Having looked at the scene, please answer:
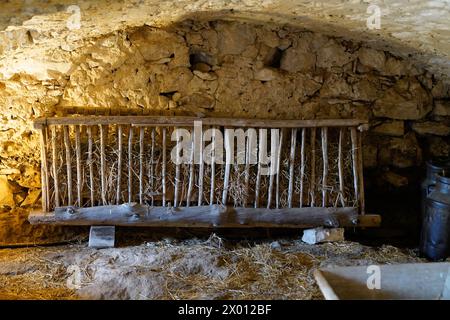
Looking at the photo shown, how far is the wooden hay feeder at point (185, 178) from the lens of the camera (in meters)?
4.36

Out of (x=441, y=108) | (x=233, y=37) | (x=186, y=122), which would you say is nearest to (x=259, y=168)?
(x=186, y=122)

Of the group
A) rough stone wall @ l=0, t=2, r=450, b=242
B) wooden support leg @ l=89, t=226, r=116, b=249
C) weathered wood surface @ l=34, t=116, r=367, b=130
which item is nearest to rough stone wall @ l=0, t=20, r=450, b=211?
rough stone wall @ l=0, t=2, r=450, b=242

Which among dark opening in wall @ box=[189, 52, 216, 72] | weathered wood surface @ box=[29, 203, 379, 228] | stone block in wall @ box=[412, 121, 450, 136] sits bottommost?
weathered wood surface @ box=[29, 203, 379, 228]

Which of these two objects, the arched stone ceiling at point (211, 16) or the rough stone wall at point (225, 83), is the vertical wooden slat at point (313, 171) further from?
the arched stone ceiling at point (211, 16)

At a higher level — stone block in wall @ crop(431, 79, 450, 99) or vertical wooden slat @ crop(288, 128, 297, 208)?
stone block in wall @ crop(431, 79, 450, 99)

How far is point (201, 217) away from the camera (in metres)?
4.46

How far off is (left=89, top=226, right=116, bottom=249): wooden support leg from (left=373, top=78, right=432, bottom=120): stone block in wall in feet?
10.4

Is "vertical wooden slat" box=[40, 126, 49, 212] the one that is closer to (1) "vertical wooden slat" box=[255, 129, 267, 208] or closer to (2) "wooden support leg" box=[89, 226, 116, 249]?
(2) "wooden support leg" box=[89, 226, 116, 249]

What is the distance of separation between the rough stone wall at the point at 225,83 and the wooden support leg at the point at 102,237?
30.1 inches

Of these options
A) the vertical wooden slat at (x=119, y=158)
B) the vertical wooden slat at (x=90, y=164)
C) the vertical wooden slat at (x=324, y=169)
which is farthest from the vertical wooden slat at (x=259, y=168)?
the vertical wooden slat at (x=90, y=164)

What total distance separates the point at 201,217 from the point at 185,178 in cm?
42

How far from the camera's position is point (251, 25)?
4797mm

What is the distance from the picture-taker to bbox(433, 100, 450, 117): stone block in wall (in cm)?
529
